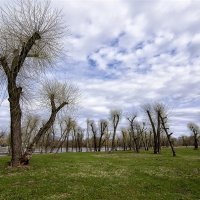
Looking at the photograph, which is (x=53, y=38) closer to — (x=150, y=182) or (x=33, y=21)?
(x=33, y=21)

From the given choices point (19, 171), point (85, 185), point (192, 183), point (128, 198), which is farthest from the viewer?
point (19, 171)

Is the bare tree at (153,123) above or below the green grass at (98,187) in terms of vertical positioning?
above

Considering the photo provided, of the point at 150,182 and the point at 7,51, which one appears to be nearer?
the point at 150,182

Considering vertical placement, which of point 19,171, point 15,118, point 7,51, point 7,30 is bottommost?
point 19,171

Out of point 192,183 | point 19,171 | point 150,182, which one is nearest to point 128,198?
point 150,182

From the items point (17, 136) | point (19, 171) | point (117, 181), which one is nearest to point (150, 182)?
point (117, 181)

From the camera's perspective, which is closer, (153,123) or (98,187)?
(98,187)

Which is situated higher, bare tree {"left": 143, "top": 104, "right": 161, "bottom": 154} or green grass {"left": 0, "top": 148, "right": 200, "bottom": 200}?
bare tree {"left": 143, "top": 104, "right": 161, "bottom": 154}

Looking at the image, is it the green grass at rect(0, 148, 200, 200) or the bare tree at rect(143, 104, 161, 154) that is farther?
the bare tree at rect(143, 104, 161, 154)

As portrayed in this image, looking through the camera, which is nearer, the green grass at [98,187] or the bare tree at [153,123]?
the green grass at [98,187]

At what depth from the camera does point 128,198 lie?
651 inches

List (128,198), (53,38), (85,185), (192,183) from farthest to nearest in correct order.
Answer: (53,38) → (192,183) → (85,185) → (128,198)

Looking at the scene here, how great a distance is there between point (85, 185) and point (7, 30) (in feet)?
54.2

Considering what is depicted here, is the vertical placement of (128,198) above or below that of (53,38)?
below
